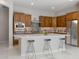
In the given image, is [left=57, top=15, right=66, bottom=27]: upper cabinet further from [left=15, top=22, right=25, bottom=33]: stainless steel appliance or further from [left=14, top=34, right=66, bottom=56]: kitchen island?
[left=15, top=22, right=25, bottom=33]: stainless steel appliance

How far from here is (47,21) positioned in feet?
35.1

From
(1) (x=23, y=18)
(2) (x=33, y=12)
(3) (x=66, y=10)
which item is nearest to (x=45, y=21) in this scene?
(2) (x=33, y=12)

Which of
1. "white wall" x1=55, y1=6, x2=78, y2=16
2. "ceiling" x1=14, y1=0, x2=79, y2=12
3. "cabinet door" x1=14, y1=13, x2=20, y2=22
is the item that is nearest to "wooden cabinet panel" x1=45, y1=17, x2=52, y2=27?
"white wall" x1=55, y1=6, x2=78, y2=16

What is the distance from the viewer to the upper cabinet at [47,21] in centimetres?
1037

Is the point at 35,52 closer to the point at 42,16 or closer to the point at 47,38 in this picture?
the point at 47,38

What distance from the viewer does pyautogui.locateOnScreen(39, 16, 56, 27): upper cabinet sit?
10.4m

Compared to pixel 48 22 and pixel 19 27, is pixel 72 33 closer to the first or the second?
pixel 48 22

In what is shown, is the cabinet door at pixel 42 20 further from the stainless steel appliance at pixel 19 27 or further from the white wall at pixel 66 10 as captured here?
the stainless steel appliance at pixel 19 27

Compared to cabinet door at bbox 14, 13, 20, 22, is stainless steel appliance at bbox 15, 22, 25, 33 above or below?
below

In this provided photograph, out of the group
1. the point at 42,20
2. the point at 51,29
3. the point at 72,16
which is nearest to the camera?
the point at 72,16

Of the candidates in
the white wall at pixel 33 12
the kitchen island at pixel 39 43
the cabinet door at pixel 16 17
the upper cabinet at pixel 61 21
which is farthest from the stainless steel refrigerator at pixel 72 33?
the cabinet door at pixel 16 17

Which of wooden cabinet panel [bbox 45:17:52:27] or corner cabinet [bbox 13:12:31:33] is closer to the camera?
corner cabinet [bbox 13:12:31:33]

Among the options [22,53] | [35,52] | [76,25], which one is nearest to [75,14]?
[76,25]

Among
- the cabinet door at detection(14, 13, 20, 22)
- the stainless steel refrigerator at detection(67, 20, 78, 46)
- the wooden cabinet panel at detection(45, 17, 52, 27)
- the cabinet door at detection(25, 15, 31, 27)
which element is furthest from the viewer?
the wooden cabinet panel at detection(45, 17, 52, 27)
